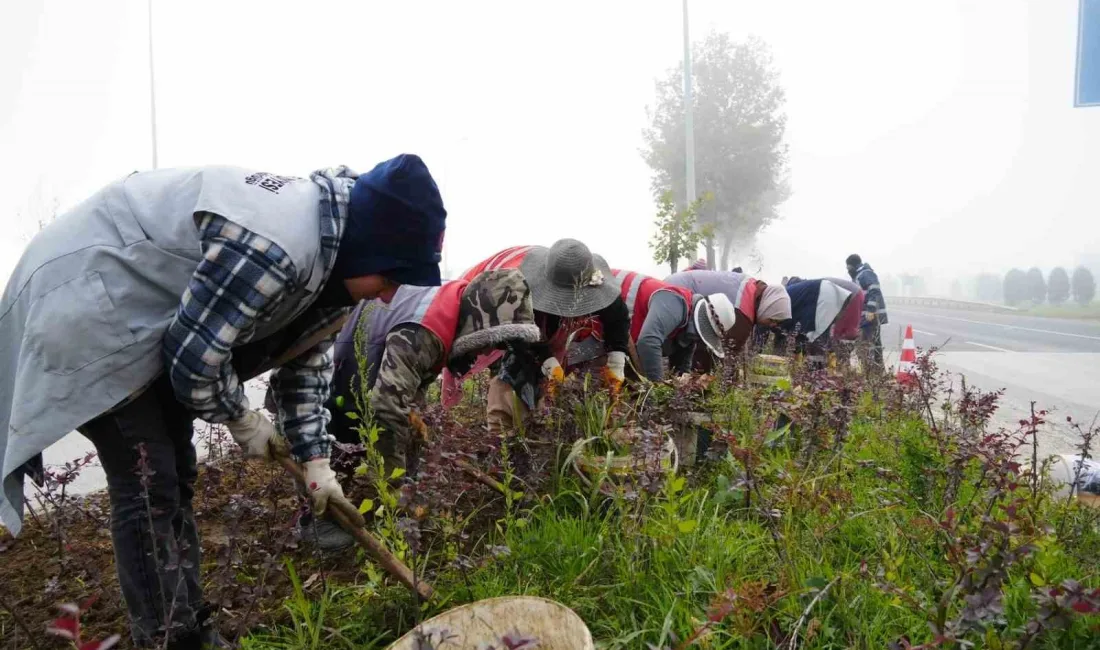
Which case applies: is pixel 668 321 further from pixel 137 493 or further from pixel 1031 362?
pixel 1031 362

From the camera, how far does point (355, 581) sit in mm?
2195

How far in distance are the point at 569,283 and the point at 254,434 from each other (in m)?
1.97

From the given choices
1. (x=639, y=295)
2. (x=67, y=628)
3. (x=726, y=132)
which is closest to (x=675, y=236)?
(x=639, y=295)

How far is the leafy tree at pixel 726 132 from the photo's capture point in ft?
84.2

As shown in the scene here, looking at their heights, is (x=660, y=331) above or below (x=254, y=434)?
above

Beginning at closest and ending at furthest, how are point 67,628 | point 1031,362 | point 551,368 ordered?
point 67,628
point 551,368
point 1031,362

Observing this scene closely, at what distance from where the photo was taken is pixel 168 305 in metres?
1.64

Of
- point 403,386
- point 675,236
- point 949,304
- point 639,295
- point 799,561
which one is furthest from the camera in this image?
point 949,304

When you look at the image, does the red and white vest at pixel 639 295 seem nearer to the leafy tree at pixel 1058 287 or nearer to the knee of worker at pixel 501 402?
the knee of worker at pixel 501 402

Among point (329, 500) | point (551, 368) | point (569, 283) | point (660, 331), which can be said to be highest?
point (569, 283)

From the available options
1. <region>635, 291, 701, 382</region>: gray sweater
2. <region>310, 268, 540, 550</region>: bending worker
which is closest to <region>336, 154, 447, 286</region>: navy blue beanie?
<region>310, 268, 540, 550</region>: bending worker

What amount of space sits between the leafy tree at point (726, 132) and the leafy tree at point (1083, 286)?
1250 centimetres

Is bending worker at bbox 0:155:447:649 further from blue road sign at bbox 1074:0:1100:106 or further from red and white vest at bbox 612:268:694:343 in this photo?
blue road sign at bbox 1074:0:1100:106

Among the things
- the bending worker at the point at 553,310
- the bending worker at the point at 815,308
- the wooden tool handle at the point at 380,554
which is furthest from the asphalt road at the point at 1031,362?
the wooden tool handle at the point at 380,554
